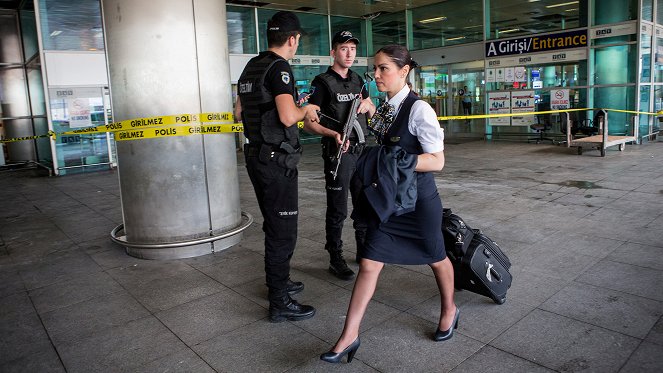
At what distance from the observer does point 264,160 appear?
11.3 feet

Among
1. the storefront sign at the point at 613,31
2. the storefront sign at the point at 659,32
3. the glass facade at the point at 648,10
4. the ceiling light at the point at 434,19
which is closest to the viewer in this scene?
the storefront sign at the point at 613,31

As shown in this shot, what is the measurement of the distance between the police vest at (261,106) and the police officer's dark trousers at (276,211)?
0.17 m

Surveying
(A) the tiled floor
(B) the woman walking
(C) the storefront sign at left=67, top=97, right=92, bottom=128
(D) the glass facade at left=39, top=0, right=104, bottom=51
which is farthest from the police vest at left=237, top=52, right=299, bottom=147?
(C) the storefront sign at left=67, top=97, right=92, bottom=128

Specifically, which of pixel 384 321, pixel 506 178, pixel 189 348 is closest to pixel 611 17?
pixel 506 178

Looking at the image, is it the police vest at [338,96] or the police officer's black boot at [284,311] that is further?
the police vest at [338,96]

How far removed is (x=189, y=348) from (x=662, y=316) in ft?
10.0

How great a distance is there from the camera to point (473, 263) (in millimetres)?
3459

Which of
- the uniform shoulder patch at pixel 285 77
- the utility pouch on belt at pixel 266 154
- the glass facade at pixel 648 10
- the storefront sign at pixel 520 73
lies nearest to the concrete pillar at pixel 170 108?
the utility pouch on belt at pixel 266 154

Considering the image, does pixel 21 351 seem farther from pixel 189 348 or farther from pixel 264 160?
pixel 264 160

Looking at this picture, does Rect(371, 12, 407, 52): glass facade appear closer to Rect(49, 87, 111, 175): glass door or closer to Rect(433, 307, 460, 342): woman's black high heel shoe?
Rect(49, 87, 111, 175): glass door

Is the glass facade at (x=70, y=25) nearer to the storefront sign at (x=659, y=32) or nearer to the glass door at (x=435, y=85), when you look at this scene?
the glass door at (x=435, y=85)

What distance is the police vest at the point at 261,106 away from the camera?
11.2ft

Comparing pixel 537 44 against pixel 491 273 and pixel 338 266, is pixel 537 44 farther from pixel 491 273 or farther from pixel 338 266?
pixel 491 273

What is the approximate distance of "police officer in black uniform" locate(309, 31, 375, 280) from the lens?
4227 millimetres
